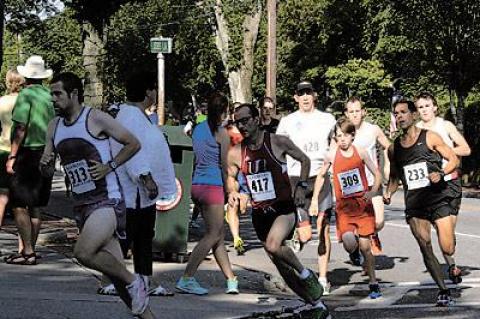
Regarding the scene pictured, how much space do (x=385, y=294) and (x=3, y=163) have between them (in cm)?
390

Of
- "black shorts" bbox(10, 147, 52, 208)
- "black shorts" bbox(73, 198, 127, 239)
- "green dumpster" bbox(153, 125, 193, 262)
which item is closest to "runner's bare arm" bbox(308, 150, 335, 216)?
"green dumpster" bbox(153, 125, 193, 262)

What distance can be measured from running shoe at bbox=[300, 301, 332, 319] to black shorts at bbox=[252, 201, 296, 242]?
0.59 meters

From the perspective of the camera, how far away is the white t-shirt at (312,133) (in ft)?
34.6

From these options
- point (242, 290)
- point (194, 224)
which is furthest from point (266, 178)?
point (194, 224)

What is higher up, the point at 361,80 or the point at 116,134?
the point at 361,80

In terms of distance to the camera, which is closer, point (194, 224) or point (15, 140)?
point (15, 140)

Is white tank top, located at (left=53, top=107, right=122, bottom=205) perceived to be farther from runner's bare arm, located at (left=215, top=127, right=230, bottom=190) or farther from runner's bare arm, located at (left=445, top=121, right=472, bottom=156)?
runner's bare arm, located at (left=445, top=121, right=472, bottom=156)

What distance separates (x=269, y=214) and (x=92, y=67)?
627 cm

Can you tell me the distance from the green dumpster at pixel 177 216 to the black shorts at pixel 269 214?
9.47 feet

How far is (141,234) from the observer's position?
8062 millimetres

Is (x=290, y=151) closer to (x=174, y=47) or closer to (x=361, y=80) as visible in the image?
(x=361, y=80)

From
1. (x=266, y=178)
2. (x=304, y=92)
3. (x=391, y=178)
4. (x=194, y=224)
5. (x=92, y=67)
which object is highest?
(x=92, y=67)

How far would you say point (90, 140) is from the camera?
7.03m

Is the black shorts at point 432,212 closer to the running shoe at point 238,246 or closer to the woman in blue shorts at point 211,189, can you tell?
the woman in blue shorts at point 211,189
